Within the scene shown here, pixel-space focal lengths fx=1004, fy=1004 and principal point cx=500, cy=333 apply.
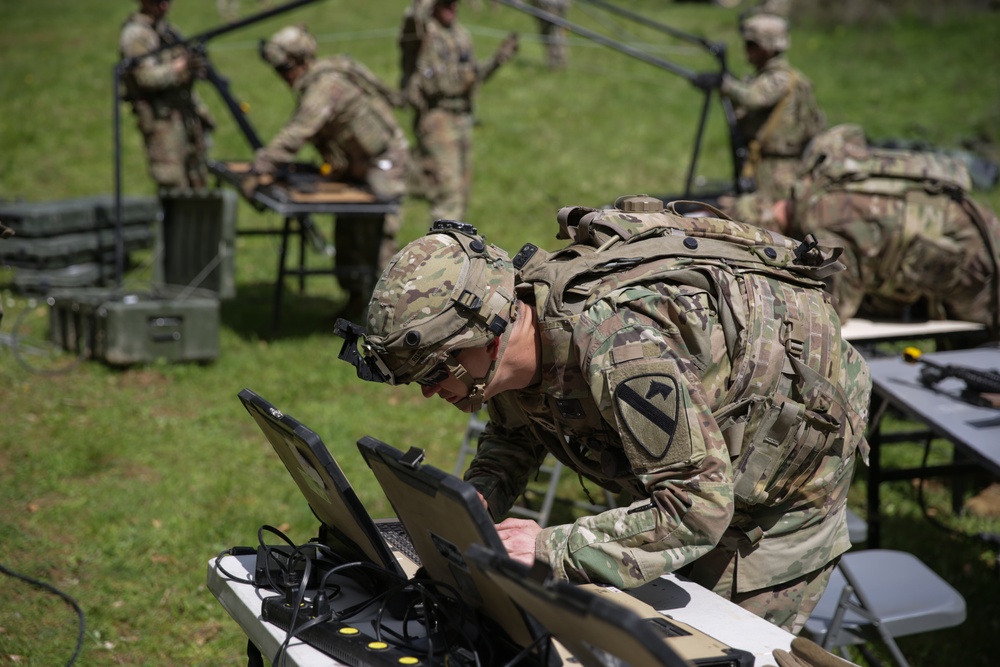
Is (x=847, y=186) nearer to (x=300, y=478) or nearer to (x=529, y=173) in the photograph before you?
(x=300, y=478)

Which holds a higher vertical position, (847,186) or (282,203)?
(847,186)

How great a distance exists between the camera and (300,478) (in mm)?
2402

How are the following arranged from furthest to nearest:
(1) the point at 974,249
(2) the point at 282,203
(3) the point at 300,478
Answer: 1. (2) the point at 282,203
2. (1) the point at 974,249
3. (3) the point at 300,478

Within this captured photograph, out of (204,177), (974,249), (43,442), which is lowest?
(43,442)

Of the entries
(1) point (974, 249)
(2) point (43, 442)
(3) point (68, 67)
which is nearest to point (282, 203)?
(2) point (43, 442)

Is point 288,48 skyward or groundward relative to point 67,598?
skyward

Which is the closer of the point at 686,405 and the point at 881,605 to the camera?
the point at 686,405

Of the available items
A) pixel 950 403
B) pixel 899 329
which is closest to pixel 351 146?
pixel 899 329

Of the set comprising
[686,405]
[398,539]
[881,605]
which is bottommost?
[881,605]

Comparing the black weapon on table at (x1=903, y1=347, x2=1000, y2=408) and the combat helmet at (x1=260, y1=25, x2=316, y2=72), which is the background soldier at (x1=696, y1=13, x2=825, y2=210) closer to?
the combat helmet at (x1=260, y1=25, x2=316, y2=72)

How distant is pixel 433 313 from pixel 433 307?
1 cm

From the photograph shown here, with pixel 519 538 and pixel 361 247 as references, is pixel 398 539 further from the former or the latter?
pixel 361 247

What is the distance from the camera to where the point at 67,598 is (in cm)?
386

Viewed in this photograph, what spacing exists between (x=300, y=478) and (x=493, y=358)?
570 millimetres
